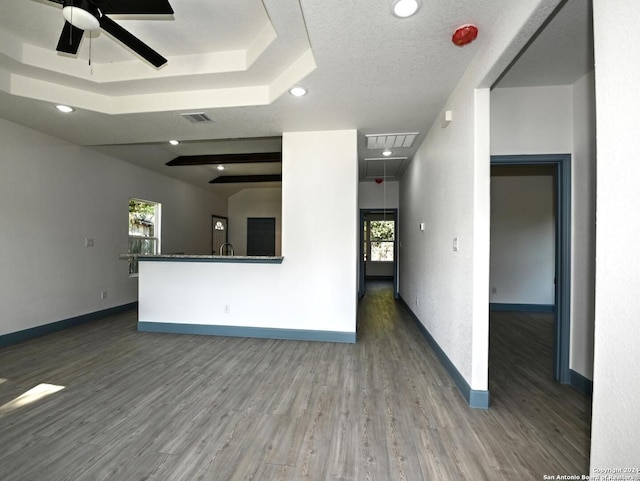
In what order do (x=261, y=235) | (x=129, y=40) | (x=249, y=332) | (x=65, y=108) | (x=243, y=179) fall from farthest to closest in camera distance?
(x=261, y=235) < (x=243, y=179) < (x=249, y=332) < (x=65, y=108) < (x=129, y=40)

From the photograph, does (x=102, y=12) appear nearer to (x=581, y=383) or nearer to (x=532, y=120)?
(x=532, y=120)

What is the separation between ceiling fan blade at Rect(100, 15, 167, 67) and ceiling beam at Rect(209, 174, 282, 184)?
4955 mm

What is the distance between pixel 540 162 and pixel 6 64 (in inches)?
191

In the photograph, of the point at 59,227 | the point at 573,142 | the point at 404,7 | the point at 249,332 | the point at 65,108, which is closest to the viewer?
the point at 404,7

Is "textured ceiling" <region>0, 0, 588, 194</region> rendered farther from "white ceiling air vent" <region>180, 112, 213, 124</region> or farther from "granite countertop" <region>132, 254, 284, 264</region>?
"granite countertop" <region>132, 254, 284, 264</region>

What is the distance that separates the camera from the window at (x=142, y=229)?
5352 millimetres

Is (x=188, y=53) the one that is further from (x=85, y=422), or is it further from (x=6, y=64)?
(x=85, y=422)

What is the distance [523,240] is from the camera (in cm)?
522

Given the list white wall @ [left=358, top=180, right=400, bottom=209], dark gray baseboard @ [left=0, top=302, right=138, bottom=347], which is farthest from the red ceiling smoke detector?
dark gray baseboard @ [left=0, top=302, right=138, bottom=347]

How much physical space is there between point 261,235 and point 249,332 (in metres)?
5.30

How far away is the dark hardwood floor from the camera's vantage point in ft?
5.00

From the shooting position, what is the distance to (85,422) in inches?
74.6

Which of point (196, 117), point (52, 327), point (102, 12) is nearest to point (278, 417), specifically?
point (102, 12)

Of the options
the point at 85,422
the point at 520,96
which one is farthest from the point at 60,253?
the point at 520,96
